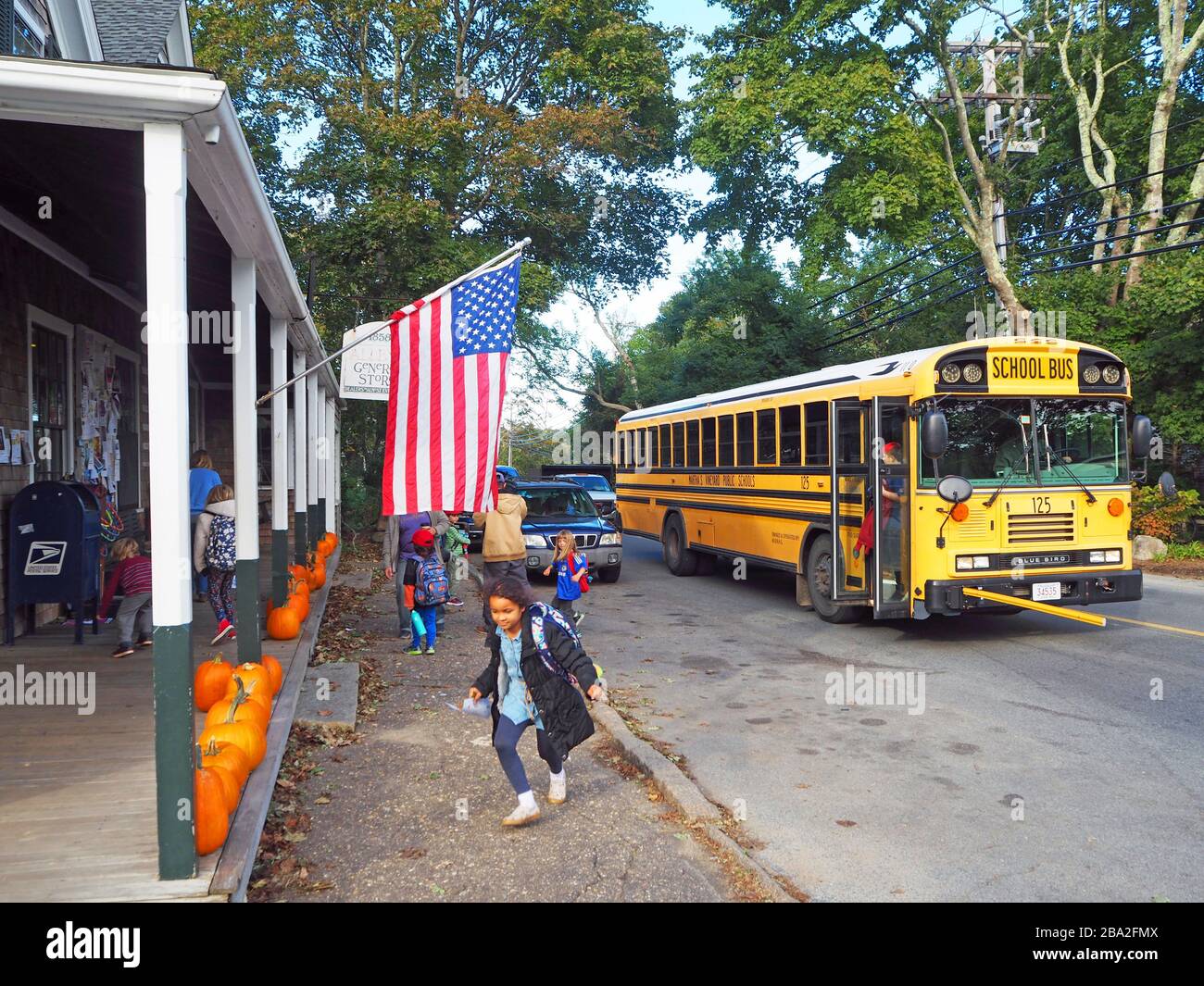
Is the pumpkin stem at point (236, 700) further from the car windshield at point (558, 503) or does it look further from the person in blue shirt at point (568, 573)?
the car windshield at point (558, 503)

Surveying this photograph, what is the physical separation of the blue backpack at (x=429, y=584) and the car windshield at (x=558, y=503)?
20.3 ft

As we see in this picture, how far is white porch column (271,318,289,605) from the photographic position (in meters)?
9.14

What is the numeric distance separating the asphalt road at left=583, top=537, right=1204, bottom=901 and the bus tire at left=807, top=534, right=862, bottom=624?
0.83 ft

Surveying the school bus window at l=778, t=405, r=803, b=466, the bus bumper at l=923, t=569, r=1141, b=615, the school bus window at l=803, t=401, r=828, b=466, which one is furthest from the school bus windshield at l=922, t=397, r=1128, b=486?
the school bus window at l=778, t=405, r=803, b=466

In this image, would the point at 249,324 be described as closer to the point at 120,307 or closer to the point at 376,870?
the point at 376,870

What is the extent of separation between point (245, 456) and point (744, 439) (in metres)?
8.27

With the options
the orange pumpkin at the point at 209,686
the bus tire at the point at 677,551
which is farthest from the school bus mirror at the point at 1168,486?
the orange pumpkin at the point at 209,686

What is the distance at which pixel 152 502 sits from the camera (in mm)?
4102

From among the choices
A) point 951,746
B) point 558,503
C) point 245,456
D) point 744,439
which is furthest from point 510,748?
point 558,503

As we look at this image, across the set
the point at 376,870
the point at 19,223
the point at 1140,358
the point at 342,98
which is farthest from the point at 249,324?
the point at 342,98

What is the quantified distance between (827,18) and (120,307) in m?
17.7

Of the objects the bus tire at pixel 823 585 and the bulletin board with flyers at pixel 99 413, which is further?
the bus tire at pixel 823 585

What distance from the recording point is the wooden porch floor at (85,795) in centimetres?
386

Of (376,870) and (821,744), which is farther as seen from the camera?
(821,744)
